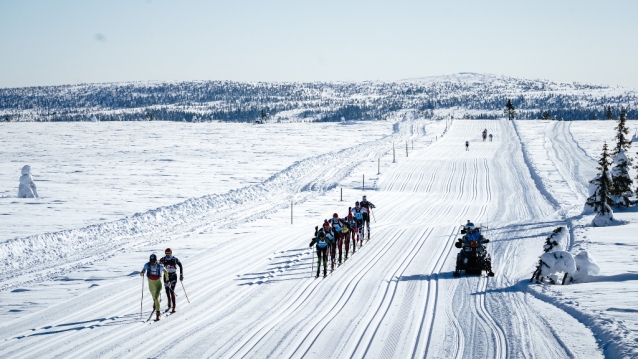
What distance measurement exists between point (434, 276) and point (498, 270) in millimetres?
2270

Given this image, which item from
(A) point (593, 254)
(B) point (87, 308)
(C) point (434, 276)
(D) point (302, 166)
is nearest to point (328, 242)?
(C) point (434, 276)

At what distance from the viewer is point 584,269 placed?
47.3ft

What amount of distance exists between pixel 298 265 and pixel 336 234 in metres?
1.54

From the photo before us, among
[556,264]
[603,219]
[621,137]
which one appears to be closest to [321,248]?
[556,264]

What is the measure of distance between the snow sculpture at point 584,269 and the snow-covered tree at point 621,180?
13.2 metres

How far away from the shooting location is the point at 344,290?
14312 millimetres

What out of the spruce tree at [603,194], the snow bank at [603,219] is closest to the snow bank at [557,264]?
the snow bank at [603,219]

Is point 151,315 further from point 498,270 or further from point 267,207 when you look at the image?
point 267,207

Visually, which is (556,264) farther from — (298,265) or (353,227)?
(298,265)

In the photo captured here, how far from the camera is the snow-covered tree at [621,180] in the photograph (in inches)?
1040

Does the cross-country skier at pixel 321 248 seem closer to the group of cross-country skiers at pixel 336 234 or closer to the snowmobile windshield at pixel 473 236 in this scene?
the group of cross-country skiers at pixel 336 234

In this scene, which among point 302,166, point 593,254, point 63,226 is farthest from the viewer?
point 302,166

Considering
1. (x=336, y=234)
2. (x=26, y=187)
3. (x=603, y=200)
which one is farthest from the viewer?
(x=26, y=187)

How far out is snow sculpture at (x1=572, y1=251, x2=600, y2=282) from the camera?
14.4 m
